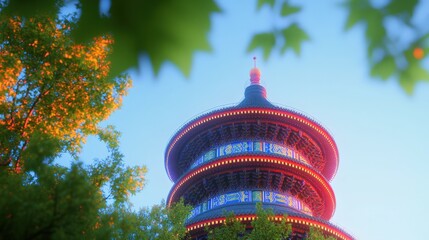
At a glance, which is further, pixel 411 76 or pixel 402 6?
pixel 411 76

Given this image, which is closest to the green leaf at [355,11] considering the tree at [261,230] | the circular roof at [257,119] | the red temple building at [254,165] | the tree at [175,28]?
the tree at [175,28]

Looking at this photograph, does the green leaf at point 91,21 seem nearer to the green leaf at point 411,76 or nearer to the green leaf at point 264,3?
the green leaf at point 264,3

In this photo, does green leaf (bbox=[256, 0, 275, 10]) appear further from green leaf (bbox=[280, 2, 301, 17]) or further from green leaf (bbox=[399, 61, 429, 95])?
green leaf (bbox=[399, 61, 429, 95])

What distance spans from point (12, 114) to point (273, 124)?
48.6ft

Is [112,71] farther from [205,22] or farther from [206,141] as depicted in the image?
[206,141]

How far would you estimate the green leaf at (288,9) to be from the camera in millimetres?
3260

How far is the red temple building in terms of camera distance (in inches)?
818

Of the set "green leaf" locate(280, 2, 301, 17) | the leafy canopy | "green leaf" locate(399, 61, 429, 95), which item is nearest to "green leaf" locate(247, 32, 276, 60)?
"green leaf" locate(280, 2, 301, 17)

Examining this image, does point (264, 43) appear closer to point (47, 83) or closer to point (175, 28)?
point (175, 28)

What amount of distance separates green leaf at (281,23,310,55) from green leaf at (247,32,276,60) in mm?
89

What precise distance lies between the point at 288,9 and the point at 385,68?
788mm

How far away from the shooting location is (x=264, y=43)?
3.45m

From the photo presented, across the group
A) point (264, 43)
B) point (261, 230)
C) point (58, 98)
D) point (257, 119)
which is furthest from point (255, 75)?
point (264, 43)

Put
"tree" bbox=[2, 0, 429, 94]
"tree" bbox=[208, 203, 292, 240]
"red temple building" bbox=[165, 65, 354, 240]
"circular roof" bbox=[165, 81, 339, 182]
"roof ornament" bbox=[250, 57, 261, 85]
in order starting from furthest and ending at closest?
1. "roof ornament" bbox=[250, 57, 261, 85]
2. "circular roof" bbox=[165, 81, 339, 182]
3. "red temple building" bbox=[165, 65, 354, 240]
4. "tree" bbox=[208, 203, 292, 240]
5. "tree" bbox=[2, 0, 429, 94]
